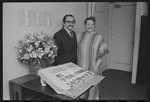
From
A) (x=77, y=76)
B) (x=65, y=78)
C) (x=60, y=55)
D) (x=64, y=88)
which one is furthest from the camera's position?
(x=60, y=55)

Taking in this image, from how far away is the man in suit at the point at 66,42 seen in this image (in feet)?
5.94

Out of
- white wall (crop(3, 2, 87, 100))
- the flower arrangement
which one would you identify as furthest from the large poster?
white wall (crop(3, 2, 87, 100))

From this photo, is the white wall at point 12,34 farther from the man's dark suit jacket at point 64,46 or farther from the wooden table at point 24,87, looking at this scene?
the man's dark suit jacket at point 64,46

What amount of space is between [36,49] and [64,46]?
37 cm

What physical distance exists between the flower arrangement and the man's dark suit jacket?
0.18 m

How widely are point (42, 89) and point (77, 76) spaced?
0.33m

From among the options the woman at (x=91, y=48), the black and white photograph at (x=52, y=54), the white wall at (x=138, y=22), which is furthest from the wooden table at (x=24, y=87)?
the white wall at (x=138, y=22)

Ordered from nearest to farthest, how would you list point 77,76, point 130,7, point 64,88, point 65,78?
point 64,88 → point 65,78 → point 77,76 → point 130,7

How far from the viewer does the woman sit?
1825 millimetres

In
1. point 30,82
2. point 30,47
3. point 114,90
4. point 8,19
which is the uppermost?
point 8,19

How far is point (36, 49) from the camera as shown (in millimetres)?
1565

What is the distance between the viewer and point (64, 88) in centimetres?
119

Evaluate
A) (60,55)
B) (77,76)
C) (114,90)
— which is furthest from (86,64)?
(114,90)

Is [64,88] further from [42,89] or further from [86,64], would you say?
[86,64]
